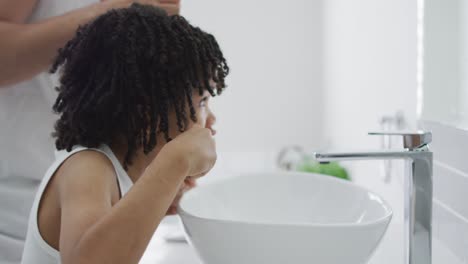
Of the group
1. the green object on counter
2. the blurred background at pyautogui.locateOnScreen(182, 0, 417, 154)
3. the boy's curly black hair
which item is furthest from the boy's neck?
the blurred background at pyautogui.locateOnScreen(182, 0, 417, 154)

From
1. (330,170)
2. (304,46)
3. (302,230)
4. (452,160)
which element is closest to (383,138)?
(452,160)

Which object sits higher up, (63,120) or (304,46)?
(63,120)

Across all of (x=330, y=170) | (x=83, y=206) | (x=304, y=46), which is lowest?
(x=330, y=170)

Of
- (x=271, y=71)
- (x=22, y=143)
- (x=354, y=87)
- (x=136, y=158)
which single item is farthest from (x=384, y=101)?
(x=271, y=71)

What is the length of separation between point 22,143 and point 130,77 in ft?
0.90

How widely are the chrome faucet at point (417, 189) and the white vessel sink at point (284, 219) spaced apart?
4cm

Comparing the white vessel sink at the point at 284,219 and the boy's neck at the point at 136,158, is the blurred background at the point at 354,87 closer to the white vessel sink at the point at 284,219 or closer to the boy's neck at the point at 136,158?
the white vessel sink at the point at 284,219

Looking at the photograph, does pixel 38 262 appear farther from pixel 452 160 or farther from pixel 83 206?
pixel 452 160

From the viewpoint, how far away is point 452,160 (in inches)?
31.7

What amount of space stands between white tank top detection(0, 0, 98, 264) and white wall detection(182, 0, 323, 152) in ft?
6.02

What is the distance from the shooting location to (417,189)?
67 cm

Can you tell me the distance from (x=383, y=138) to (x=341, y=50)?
0.89 m

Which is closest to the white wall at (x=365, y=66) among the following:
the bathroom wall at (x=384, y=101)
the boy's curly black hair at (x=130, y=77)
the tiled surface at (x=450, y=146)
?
the bathroom wall at (x=384, y=101)

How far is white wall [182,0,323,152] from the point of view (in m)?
2.67
